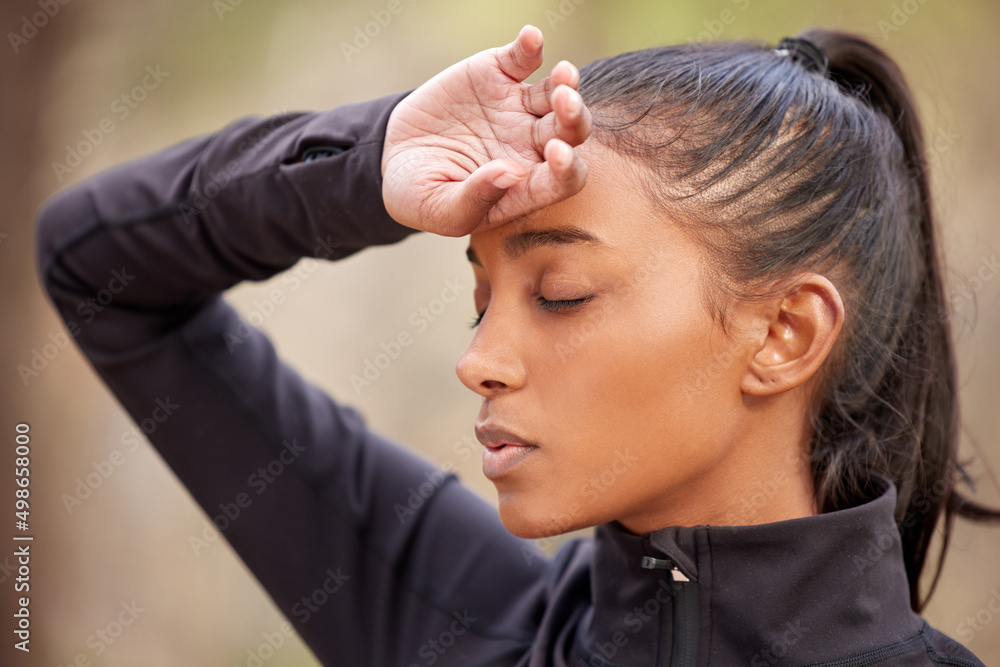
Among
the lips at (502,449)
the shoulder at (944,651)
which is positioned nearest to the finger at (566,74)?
the lips at (502,449)

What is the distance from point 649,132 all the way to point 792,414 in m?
0.39

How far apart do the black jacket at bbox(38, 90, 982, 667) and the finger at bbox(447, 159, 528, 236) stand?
176mm

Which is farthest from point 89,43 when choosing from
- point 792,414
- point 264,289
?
point 792,414

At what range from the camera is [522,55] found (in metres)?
0.89

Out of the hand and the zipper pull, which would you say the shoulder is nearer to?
the zipper pull

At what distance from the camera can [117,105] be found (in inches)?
85.8

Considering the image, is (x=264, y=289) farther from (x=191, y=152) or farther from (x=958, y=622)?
(x=958, y=622)

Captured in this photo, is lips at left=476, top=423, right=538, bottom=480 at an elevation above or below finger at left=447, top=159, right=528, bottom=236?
below

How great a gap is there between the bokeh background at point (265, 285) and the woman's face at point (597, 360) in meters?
1.42

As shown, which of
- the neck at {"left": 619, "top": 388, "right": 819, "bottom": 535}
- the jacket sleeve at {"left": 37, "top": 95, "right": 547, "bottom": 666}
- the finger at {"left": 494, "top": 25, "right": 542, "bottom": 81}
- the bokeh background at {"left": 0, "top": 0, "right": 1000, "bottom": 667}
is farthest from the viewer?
the bokeh background at {"left": 0, "top": 0, "right": 1000, "bottom": 667}

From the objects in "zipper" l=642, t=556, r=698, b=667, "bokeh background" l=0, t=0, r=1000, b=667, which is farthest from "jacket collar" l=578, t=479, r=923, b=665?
"bokeh background" l=0, t=0, r=1000, b=667

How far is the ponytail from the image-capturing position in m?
1.13

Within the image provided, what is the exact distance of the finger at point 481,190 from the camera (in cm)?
82

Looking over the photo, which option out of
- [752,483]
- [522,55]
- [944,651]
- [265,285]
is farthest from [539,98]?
[265,285]
